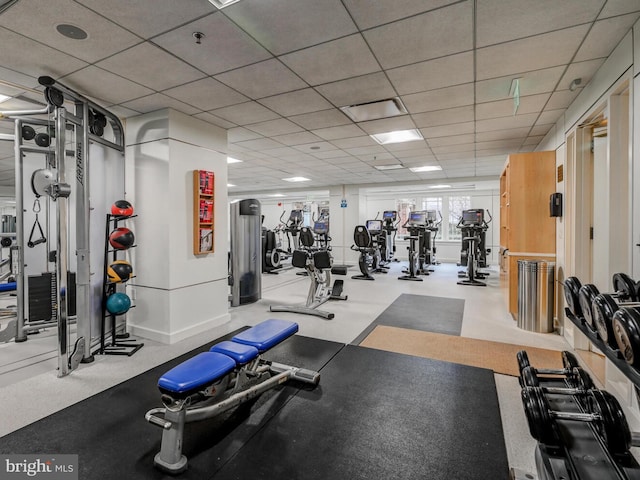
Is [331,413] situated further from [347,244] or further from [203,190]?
[347,244]

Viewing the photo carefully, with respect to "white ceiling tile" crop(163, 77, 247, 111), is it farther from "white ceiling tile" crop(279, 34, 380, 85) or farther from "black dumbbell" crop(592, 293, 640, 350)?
"black dumbbell" crop(592, 293, 640, 350)

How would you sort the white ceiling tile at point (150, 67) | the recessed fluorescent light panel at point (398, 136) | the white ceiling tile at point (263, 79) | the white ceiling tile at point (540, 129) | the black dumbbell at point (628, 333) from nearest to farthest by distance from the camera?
the black dumbbell at point (628, 333), the white ceiling tile at point (150, 67), the white ceiling tile at point (263, 79), the white ceiling tile at point (540, 129), the recessed fluorescent light panel at point (398, 136)

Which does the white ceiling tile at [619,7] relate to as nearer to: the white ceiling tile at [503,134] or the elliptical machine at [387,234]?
the white ceiling tile at [503,134]

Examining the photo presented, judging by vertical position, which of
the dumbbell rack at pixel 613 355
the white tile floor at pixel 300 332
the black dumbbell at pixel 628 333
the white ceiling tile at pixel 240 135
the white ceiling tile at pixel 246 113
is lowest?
the white tile floor at pixel 300 332

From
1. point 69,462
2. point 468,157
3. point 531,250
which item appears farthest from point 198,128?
point 468,157

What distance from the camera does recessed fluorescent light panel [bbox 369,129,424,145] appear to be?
4.99 m

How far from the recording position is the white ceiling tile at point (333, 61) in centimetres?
254

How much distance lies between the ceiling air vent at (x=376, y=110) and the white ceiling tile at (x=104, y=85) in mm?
2356

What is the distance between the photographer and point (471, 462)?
1854 millimetres

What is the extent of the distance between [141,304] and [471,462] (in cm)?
393

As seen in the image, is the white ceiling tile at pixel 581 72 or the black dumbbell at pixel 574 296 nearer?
the black dumbbell at pixel 574 296

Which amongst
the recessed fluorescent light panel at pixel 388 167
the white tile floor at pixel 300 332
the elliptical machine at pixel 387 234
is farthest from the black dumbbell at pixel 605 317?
the elliptical machine at pixel 387 234

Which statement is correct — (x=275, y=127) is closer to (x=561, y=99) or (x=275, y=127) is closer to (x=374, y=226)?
(x=561, y=99)

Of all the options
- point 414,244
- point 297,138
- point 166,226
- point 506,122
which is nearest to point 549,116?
point 506,122
